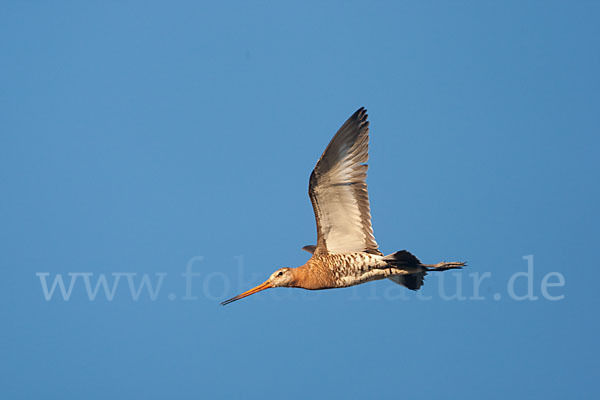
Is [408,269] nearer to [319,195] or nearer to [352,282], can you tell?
[352,282]

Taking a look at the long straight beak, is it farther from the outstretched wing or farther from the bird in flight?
the outstretched wing

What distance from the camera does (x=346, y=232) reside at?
13617 mm

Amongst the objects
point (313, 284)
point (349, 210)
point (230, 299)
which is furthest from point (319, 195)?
point (230, 299)

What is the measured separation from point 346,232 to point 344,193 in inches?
28.8

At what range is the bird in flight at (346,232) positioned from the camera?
13.1 meters

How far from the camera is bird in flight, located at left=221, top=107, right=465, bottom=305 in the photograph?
13.1m

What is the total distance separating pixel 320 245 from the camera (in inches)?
542

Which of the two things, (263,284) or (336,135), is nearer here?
(336,135)

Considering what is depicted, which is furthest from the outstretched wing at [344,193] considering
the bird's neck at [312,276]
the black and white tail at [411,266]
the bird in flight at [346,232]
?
the black and white tail at [411,266]

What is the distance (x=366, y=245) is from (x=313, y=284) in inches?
44.2

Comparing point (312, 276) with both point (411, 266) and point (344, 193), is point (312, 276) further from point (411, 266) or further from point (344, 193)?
point (411, 266)

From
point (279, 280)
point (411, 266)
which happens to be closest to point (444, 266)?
point (411, 266)

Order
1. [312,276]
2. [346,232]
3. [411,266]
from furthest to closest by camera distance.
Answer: [346,232], [312,276], [411,266]

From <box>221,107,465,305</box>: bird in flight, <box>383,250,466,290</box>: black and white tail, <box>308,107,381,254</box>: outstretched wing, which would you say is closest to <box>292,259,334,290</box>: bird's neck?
<box>221,107,465,305</box>: bird in flight
